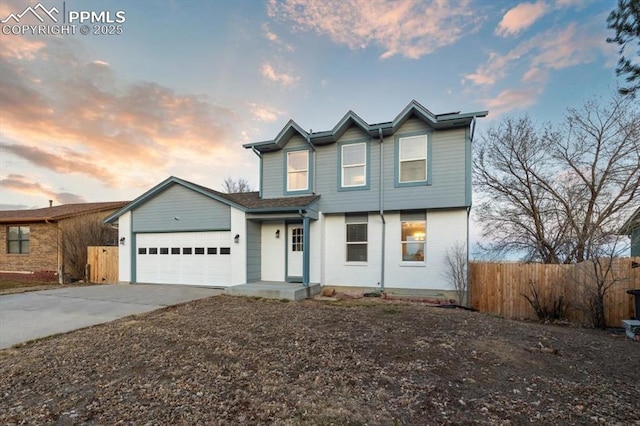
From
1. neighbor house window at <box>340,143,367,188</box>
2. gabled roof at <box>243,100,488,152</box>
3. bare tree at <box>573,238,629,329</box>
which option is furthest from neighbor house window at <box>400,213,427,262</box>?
bare tree at <box>573,238,629,329</box>

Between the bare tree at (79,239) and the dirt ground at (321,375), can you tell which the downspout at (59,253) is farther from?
the dirt ground at (321,375)

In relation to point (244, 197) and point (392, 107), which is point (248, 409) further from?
point (392, 107)

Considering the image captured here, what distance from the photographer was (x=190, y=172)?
1980cm

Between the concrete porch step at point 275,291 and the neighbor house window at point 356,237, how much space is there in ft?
5.90

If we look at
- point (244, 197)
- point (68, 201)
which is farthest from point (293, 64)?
point (68, 201)

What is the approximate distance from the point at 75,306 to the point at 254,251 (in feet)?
18.4

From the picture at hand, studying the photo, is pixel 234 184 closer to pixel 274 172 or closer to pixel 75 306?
pixel 274 172

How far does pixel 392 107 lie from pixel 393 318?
31.3 ft

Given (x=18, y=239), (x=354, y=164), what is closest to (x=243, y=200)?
(x=354, y=164)

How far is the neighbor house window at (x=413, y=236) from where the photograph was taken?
418 inches

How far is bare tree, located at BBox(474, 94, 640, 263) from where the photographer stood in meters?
11.7

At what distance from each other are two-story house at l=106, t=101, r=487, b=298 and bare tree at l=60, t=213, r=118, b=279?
17.5 feet

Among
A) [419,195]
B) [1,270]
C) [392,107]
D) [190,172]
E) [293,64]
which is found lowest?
[1,270]

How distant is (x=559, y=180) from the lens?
42.1 ft
